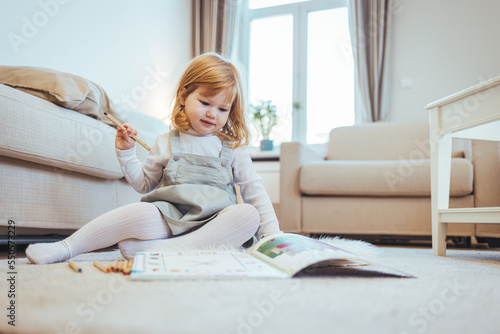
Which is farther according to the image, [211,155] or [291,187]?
[291,187]

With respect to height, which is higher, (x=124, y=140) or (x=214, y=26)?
(x=214, y=26)

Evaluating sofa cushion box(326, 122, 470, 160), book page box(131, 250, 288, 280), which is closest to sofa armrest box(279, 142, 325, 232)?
sofa cushion box(326, 122, 470, 160)

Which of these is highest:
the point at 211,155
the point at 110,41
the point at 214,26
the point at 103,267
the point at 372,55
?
the point at 214,26

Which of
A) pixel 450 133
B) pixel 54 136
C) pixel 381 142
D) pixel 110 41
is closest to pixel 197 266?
pixel 54 136

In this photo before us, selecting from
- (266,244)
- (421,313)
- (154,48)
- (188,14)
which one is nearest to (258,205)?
(266,244)

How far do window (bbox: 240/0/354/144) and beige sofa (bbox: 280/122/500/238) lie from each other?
4.48 ft

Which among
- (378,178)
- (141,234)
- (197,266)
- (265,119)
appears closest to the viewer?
(197,266)

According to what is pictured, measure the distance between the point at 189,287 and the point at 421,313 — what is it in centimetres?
28

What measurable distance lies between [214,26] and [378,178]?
224cm

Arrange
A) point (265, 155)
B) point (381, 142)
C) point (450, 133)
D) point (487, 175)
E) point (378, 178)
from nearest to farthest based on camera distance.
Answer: point (450, 133), point (487, 175), point (378, 178), point (381, 142), point (265, 155)

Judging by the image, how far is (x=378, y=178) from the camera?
1.91 meters

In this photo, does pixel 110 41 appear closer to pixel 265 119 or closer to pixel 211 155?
pixel 265 119

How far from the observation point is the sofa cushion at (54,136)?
1040mm

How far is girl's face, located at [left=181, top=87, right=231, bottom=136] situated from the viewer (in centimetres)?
112
